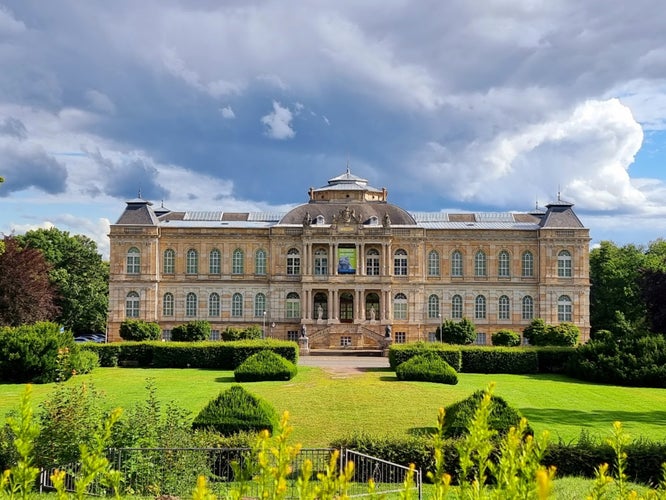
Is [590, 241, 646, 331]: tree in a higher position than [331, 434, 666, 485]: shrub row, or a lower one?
higher

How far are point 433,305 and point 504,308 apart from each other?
6.92 m

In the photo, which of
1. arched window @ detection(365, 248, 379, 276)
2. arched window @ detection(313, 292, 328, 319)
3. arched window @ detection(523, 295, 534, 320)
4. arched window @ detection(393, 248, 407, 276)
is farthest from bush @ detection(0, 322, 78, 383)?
arched window @ detection(523, 295, 534, 320)

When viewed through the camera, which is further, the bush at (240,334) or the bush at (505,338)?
the bush at (240,334)

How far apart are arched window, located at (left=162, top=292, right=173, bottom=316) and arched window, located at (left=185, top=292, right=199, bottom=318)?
149 cm

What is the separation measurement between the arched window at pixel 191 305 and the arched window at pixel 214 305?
4.09 ft

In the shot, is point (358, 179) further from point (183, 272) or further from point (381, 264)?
point (183, 272)

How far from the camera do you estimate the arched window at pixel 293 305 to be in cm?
6512

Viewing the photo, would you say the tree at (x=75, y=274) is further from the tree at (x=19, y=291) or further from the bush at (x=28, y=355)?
the bush at (x=28, y=355)

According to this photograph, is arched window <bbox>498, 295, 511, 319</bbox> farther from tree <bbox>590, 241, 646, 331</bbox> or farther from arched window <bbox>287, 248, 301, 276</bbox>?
arched window <bbox>287, 248, 301, 276</bbox>

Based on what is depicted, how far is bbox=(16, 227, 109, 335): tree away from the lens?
6856 cm

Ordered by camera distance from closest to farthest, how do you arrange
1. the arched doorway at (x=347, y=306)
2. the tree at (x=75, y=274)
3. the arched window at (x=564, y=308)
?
the arched window at (x=564, y=308) → the arched doorway at (x=347, y=306) → the tree at (x=75, y=274)

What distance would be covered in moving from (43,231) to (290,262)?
26846 millimetres

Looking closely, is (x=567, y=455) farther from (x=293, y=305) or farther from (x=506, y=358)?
(x=293, y=305)

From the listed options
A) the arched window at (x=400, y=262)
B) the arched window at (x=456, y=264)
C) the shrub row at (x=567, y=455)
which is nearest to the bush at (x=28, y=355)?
the shrub row at (x=567, y=455)
